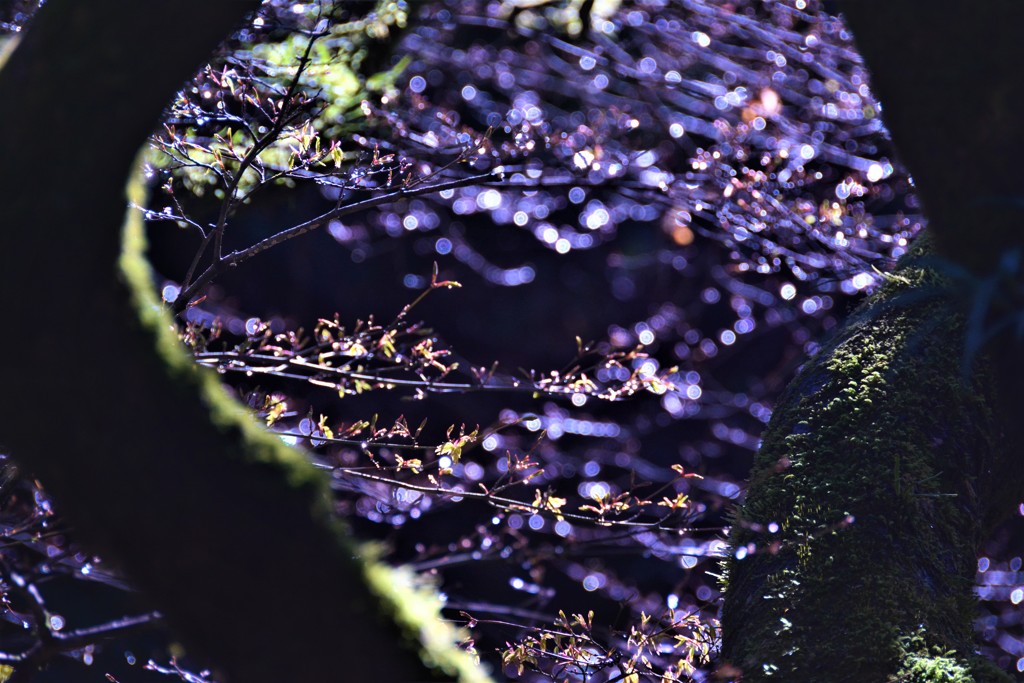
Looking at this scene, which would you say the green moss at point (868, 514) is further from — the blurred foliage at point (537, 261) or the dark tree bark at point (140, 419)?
the dark tree bark at point (140, 419)

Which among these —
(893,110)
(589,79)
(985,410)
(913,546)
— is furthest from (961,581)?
(589,79)

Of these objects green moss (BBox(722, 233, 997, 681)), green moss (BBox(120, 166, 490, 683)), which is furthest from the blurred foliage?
green moss (BBox(120, 166, 490, 683))

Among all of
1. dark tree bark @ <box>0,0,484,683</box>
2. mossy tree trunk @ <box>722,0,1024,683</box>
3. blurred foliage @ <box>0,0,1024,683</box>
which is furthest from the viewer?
blurred foliage @ <box>0,0,1024,683</box>

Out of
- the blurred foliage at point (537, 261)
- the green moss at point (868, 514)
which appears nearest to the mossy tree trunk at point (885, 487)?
the green moss at point (868, 514)

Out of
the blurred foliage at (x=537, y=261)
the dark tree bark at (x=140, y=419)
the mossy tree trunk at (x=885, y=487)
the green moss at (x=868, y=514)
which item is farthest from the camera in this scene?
the blurred foliage at (x=537, y=261)

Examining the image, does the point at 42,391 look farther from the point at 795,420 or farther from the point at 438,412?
the point at 438,412

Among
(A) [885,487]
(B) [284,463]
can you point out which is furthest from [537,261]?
(B) [284,463]

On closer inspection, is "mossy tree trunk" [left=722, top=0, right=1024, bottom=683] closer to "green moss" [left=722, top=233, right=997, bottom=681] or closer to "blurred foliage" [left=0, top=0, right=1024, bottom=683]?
"green moss" [left=722, top=233, right=997, bottom=681]

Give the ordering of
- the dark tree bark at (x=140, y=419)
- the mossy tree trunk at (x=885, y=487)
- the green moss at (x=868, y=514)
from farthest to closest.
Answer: the green moss at (x=868, y=514), the mossy tree trunk at (x=885, y=487), the dark tree bark at (x=140, y=419)
